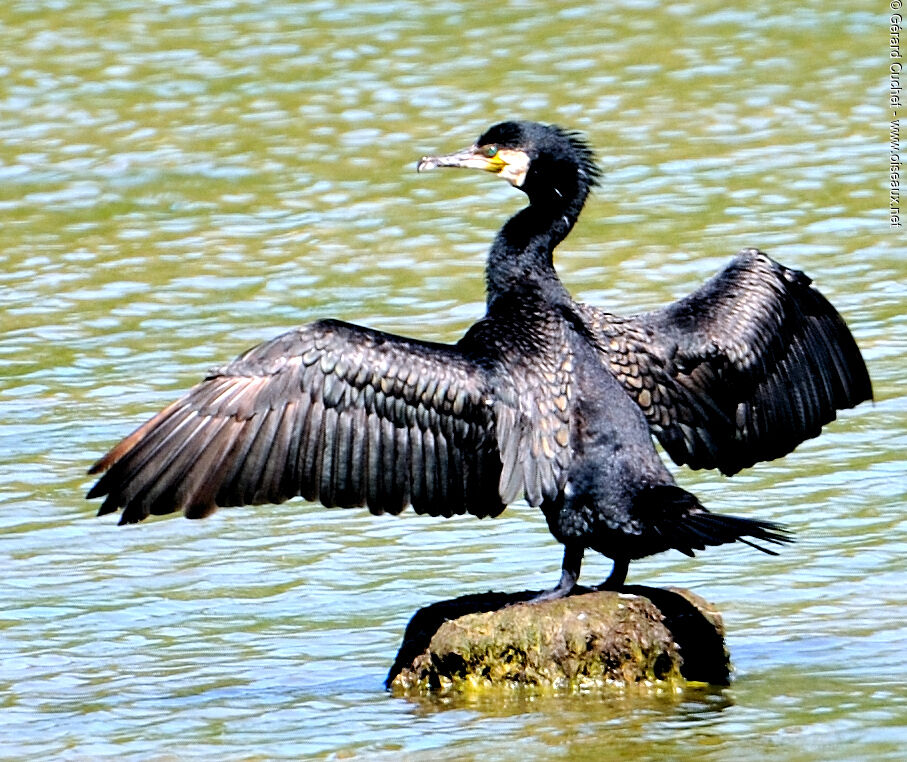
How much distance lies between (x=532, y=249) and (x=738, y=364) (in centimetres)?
96

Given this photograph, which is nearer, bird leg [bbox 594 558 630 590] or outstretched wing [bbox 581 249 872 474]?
bird leg [bbox 594 558 630 590]

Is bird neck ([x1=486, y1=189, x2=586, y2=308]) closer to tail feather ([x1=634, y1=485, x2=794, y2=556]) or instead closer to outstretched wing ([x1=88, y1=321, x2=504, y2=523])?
outstretched wing ([x1=88, y1=321, x2=504, y2=523])

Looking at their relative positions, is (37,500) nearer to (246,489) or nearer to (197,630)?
(197,630)

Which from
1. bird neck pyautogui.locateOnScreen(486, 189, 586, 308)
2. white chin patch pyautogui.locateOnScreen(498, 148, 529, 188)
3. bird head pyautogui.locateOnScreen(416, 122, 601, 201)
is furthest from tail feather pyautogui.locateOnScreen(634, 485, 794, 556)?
white chin patch pyautogui.locateOnScreen(498, 148, 529, 188)

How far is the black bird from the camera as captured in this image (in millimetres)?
7719

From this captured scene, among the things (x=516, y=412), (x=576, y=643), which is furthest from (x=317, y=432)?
(x=576, y=643)

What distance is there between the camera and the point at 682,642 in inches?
312

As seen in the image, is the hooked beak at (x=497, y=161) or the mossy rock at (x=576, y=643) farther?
the hooked beak at (x=497, y=161)

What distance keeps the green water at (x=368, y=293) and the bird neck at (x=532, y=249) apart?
147 cm

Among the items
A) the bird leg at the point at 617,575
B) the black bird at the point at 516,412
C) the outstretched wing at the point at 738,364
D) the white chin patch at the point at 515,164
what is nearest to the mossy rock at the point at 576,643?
the bird leg at the point at 617,575

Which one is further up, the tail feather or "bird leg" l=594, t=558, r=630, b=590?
the tail feather

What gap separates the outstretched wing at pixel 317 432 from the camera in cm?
770

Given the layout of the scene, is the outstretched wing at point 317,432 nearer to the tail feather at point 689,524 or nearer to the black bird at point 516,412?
the black bird at point 516,412

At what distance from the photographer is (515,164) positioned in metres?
8.72
